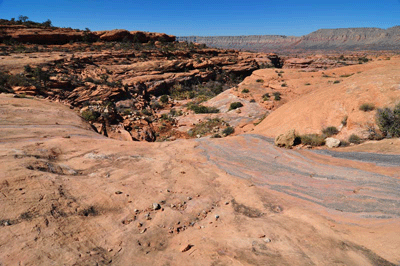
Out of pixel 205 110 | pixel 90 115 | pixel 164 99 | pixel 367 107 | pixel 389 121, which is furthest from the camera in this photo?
pixel 164 99

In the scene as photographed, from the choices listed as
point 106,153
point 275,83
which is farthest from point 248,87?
point 106,153

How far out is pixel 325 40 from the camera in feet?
521

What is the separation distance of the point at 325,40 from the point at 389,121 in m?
188

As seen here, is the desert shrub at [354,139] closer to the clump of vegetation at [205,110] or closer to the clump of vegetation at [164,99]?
the clump of vegetation at [205,110]

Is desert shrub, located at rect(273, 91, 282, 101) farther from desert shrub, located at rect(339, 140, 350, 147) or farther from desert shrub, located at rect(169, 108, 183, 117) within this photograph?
desert shrub, located at rect(339, 140, 350, 147)

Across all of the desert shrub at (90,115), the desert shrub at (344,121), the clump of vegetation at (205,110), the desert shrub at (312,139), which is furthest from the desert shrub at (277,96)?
the desert shrub at (90,115)

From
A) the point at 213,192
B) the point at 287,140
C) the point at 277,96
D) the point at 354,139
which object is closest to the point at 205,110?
the point at 277,96

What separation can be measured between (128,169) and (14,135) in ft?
15.5

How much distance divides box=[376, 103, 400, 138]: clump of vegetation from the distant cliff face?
13543cm

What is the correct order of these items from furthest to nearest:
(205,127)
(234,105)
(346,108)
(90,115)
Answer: (234,105) → (205,127) → (90,115) → (346,108)

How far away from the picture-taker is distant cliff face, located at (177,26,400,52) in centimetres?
12834

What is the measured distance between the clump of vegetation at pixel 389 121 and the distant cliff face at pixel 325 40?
5332 inches

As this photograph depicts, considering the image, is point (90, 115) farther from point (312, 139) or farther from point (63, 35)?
point (63, 35)

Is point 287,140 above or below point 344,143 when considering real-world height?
below
